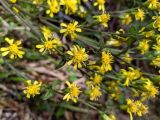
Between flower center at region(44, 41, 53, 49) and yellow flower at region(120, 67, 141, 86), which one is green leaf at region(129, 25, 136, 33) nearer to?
yellow flower at region(120, 67, 141, 86)

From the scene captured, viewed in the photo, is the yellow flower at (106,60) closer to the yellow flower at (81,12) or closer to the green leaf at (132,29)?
the green leaf at (132,29)

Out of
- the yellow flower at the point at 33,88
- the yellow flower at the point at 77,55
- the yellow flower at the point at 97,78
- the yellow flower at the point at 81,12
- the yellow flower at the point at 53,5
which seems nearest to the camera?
the yellow flower at the point at 77,55

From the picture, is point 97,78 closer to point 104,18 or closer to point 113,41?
point 104,18

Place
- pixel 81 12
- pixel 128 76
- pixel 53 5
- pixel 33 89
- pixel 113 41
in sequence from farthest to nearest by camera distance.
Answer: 1. pixel 113 41
2. pixel 81 12
3. pixel 53 5
4. pixel 128 76
5. pixel 33 89

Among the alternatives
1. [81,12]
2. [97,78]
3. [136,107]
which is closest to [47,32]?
[81,12]

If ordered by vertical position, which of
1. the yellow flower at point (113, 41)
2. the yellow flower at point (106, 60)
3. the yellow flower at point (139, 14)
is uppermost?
the yellow flower at point (139, 14)

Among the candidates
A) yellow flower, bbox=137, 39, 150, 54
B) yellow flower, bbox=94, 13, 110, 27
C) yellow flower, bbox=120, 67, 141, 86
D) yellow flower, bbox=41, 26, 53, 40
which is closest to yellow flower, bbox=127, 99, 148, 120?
yellow flower, bbox=120, 67, 141, 86

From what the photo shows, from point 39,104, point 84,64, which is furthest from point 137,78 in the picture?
point 39,104

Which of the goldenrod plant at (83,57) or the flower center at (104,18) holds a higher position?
the flower center at (104,18)

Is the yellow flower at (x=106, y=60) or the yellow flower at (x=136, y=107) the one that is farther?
the yellow flower at (x=136, y=107)

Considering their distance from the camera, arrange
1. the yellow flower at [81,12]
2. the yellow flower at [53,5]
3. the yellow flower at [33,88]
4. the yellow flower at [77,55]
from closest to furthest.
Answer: the yellow flower at [77,55] < the yellow flower at [33,88] < the yellow flower at [53,5] < the yellow flower at [81,12]

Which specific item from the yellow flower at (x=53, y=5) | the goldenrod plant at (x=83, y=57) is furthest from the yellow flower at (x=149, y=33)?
the yellow flower at (x=53, y=5)
